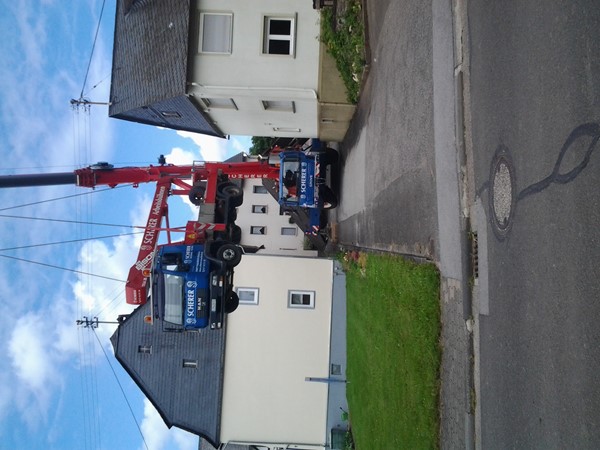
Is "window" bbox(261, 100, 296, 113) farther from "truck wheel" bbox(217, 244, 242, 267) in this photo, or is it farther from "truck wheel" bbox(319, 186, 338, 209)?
"truck wheel" bbox(217, 244, 242, 267)

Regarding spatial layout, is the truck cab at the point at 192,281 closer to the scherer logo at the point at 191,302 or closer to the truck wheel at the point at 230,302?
the scherer logo at the point at 191,302

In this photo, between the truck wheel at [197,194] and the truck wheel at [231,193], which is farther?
the truck wheel at [197,194]

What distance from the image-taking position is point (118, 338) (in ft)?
61.0

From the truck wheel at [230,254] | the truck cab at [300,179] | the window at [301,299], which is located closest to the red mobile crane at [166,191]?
the truck wheel at [230,254]

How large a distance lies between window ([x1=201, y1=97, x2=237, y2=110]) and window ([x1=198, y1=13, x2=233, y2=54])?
71.0 inches

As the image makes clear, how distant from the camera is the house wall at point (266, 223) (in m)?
31.5

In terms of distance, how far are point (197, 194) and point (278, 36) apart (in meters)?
5.30

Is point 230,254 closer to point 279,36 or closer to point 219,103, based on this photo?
point 219,103

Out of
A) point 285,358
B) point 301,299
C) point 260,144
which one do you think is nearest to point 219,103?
point 301,299

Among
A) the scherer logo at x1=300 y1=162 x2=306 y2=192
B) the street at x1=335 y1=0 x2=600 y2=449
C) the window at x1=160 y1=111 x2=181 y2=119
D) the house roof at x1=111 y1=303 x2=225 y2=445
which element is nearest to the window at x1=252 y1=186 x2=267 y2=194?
the house roof at x1=111 y1=303 x2=225 y2=445

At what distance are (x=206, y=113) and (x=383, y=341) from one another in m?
10.4

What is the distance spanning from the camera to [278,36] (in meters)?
13.8

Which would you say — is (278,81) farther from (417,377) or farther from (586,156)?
(586,156)

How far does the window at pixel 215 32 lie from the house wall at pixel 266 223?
17935mm
